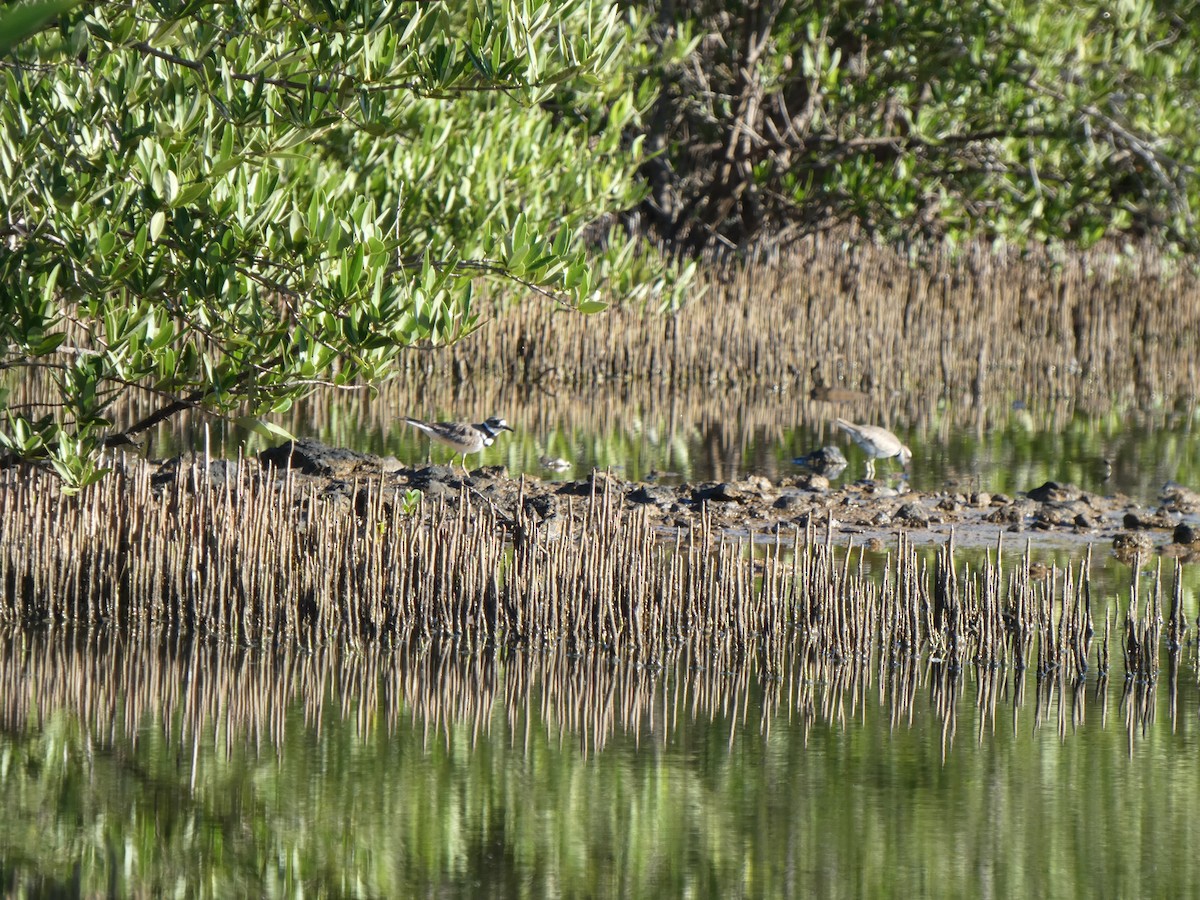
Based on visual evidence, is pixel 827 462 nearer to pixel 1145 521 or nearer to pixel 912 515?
pixel 912 515

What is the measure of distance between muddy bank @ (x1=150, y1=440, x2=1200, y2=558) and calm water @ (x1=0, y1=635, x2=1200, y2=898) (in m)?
2.59

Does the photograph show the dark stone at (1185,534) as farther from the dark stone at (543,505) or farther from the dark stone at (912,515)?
the dark stone at (543,505)

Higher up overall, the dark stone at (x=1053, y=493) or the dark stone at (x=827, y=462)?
the dark stone at (x=827, y=462)

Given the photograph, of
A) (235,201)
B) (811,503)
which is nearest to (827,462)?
(811,503)

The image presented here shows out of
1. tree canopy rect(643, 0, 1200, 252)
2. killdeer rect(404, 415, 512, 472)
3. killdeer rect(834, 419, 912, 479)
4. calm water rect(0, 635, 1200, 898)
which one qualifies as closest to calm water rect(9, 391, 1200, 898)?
calm water rect(0, 635, 1200, 898)

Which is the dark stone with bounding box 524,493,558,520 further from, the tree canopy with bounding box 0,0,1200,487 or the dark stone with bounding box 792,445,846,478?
the dark stone with bounding box 792,445,846,478

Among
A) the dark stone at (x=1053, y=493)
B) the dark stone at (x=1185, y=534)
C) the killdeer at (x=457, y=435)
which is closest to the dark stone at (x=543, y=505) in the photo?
the killdeer at (x=457, y=435)

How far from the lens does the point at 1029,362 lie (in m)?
21.7

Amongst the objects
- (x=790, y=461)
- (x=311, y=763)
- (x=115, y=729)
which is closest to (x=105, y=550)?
(x=115, y=729)

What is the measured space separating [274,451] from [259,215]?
4.67 meters

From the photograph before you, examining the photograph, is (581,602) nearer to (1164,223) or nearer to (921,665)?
(921,665)

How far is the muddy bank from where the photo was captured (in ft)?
34.4

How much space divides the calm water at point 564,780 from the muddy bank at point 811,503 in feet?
8.50

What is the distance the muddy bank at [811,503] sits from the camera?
413 inches
